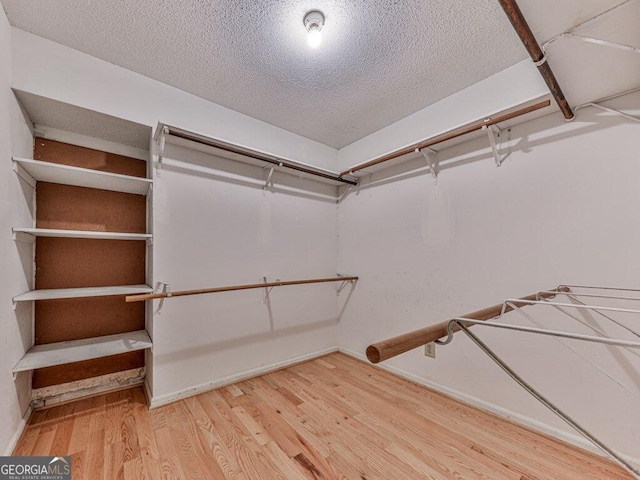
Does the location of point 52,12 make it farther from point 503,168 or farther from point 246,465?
point 503,168

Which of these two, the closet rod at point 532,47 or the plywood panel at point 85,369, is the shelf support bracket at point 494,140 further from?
the plywood panel at point 85,369

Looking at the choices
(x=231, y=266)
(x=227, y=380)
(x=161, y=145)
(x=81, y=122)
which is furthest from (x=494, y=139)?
(x=81, y=122)

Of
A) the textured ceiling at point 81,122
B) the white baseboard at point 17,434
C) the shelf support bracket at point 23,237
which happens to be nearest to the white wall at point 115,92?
the textured ceiling at point 81,122

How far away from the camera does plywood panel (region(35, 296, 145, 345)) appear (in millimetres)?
1974

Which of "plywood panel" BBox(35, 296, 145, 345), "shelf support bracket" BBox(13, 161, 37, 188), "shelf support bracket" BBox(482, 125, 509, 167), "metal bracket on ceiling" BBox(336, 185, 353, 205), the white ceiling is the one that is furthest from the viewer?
"metal bracket on ceiling" BBox(336, 185, 353, 205)

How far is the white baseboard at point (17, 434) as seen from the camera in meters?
1.44

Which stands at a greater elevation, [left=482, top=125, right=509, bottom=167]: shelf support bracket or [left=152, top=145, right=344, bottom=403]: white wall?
[left=482, top=125, right=509, bottom=167]: shelf support bracket

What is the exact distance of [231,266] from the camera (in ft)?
7.95

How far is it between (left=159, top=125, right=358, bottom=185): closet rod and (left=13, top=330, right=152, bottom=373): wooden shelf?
59.9 inches

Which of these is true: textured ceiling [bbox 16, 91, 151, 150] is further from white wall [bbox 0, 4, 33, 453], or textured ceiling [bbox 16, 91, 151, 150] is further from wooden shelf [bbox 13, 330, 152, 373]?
wooden shelf [bbox 13, 330, 152, 373]

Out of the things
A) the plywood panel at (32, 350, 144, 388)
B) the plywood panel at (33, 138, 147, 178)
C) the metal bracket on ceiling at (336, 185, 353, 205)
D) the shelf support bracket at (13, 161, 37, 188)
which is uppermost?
the plywood panel at (33, 138, 147, 178)

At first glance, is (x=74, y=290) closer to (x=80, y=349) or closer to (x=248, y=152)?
(x=80, y=349)

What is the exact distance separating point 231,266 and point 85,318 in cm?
114

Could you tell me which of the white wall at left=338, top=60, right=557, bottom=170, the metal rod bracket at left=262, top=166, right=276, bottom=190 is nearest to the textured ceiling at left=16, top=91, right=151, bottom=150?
the metal rod bracket at left=262, top=166, right=276, bottom=190
